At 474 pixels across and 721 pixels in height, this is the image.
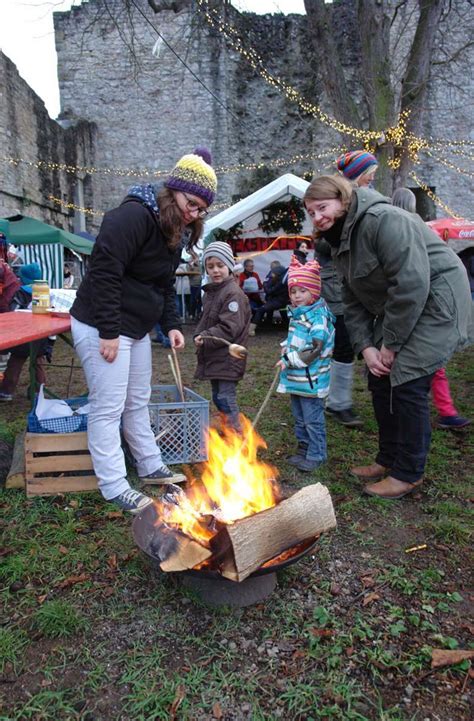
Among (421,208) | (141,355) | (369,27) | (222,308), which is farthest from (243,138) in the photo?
(141,355)

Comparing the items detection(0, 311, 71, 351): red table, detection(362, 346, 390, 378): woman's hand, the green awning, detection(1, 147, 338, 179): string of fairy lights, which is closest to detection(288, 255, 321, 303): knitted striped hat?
detection(362, 346, 390, 378): woman's hand

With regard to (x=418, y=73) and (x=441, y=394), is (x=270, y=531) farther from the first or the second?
(x=418, y=73)

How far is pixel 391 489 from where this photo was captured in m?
3.15

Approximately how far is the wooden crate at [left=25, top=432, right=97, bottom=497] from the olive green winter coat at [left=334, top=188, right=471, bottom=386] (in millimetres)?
Result: 2050

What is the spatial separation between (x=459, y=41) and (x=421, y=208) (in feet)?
18.9

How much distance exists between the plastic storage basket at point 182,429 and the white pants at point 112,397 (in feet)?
1.04

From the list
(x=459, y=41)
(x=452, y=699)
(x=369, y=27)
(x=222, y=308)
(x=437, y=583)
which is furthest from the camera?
(x=459, y=41)

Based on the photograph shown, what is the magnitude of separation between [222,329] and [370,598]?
7.81 feet

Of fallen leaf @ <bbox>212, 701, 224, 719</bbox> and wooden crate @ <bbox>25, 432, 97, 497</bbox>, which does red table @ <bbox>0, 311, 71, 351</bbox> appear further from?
fallen leaf @ <bbox>212, 701, 224, 719</bbox>

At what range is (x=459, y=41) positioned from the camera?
17609mm

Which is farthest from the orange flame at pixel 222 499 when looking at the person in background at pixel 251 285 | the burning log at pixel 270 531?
the person in background at pixel 251 285

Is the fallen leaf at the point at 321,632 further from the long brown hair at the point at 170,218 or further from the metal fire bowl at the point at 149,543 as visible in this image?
the long brown hair at the point at 170,218

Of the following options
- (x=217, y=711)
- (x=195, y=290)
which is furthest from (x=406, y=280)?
(x=195, y=290)

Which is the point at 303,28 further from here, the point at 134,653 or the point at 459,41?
the point at 134,653
